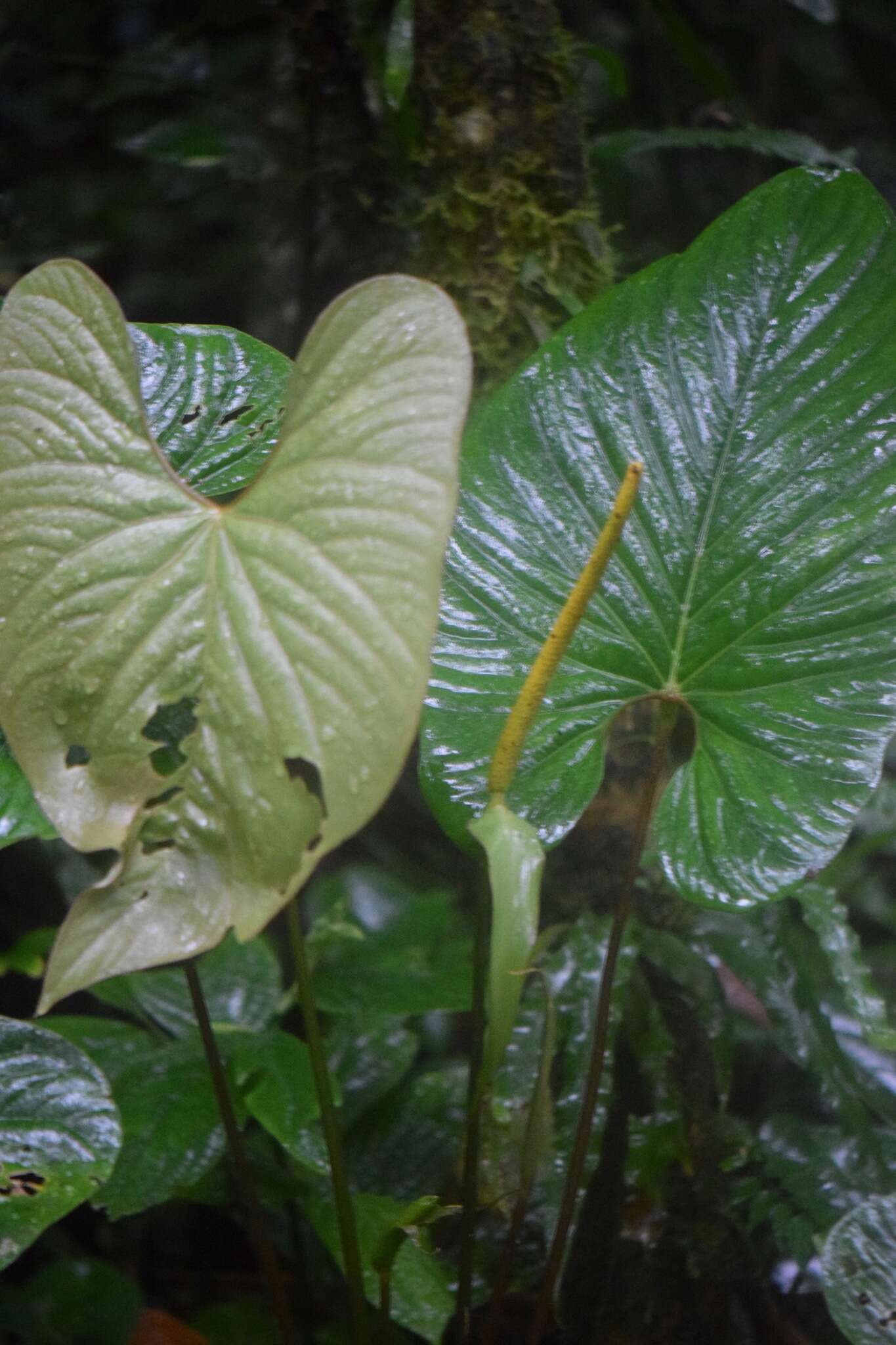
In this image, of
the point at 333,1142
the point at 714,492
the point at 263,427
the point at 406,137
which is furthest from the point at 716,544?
the point at 406,137

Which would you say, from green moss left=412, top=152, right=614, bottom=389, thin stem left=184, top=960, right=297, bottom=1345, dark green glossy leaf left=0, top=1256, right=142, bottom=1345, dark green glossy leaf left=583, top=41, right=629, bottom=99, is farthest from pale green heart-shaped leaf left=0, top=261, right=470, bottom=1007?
dark green glossy leaf left=583, top=41, right=629, bottom=99

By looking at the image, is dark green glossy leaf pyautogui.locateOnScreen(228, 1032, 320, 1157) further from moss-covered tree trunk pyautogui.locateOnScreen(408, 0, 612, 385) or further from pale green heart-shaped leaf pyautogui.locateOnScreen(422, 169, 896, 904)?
moss-covered tree trunk pyautogui.locateOnScreen(408, 0, 612, 385)

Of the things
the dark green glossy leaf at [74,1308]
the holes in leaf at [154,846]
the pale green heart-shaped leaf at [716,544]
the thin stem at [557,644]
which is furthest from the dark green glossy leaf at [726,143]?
the dark green glossy leaf at [74,1308]

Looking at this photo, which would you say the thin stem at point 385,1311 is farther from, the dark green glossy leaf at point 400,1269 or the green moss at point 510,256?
the green moss at point 510,256

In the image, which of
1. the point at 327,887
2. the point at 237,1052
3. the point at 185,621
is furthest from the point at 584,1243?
the point at 185,621

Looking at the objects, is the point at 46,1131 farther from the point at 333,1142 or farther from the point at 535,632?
the point at 535,632

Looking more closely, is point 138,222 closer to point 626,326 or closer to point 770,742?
point 626,326

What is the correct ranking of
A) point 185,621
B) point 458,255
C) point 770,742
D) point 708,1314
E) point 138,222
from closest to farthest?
1. point 185,621
2. point 770,742
3. point 708,1314
4. point 458,255
5. point 138,222

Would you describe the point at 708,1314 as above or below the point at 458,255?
below
